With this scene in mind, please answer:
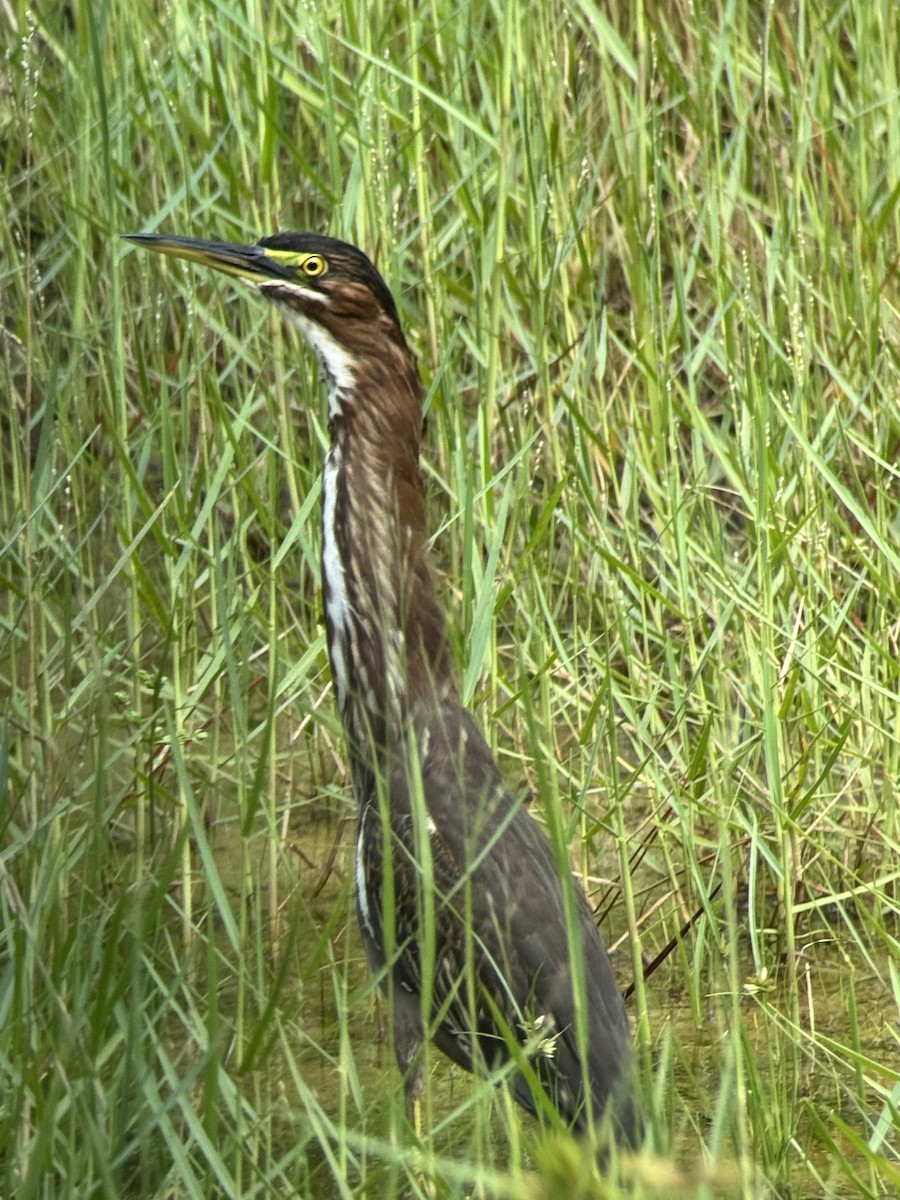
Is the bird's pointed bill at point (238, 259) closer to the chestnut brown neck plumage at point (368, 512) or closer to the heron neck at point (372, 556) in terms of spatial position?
the chestnut brown neck plumage at point (368, 512)

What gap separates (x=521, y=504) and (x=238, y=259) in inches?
25.3

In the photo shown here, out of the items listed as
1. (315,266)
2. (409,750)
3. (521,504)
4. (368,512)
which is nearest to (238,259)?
(315,266)

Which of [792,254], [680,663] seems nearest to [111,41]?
[792,254]

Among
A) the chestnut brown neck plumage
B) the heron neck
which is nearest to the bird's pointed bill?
the chestnut brown neck plumage

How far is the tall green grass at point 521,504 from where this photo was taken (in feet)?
9.95

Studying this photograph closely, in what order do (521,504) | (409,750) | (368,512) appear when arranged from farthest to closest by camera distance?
(521,504) < (368,512) < (409,750)

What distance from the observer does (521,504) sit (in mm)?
3494

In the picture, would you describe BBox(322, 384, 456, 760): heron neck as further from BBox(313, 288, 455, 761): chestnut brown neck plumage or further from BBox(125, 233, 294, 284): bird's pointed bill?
BBox(125, 233, 294, 284): bird's pointed bill

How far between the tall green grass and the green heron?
0.09 meters

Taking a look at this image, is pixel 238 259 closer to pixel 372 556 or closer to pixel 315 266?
pixel 315 266

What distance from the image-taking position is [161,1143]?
7.90 ft

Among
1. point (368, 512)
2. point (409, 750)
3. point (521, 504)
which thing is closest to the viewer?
point (409, 750)

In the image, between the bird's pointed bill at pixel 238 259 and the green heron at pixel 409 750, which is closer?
the green heron at pixel 409 750

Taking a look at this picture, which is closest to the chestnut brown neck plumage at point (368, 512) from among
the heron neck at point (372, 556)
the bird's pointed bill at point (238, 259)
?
the heron neck at point (372, 556)
